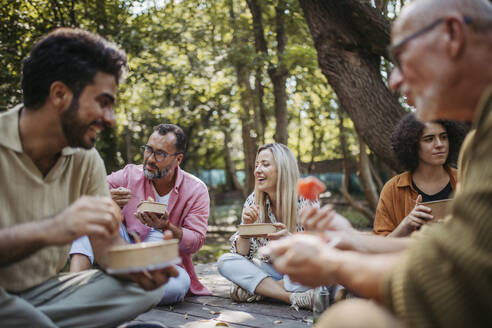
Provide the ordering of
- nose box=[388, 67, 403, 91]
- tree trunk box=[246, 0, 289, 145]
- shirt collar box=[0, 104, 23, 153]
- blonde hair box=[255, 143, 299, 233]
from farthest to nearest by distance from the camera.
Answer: tree trunk box=[246, 0, 289, 145], blonde hair box=[255, 143, 299, 233], shirt collar box=[0, 104, 23, 153], nose box=[388, 67, 403, 91]

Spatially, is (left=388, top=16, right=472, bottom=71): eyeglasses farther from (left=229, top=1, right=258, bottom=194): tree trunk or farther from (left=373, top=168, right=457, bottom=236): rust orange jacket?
(left=229, top=1, right=258, bottom=194): tree trunk

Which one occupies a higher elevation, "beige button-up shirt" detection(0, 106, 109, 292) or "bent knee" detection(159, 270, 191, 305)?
"beige button-up shirt" detection(0, 106, 109, 292)

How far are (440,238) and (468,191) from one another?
0.56ft

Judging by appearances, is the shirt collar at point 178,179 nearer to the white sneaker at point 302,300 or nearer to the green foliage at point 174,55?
the white sneaker at point 302,300

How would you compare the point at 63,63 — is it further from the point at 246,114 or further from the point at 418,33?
the point at 246,114

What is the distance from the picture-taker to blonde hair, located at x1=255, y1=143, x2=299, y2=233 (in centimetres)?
434

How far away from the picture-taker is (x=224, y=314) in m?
3.63

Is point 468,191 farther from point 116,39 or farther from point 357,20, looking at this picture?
point 116,39

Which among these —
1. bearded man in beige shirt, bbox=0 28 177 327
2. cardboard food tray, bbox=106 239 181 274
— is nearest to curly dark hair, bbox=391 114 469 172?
bearded man in beige shirt, bbox=0 28 177 327

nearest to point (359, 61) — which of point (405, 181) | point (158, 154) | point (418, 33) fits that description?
point (405, 181)

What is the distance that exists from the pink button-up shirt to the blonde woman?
0.36 m

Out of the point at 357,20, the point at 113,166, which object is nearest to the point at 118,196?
the point at 357,20

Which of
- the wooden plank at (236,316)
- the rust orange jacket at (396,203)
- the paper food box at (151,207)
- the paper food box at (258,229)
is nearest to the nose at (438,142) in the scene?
the rust orange jacket at (396,203)

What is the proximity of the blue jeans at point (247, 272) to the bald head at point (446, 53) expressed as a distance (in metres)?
2.61
